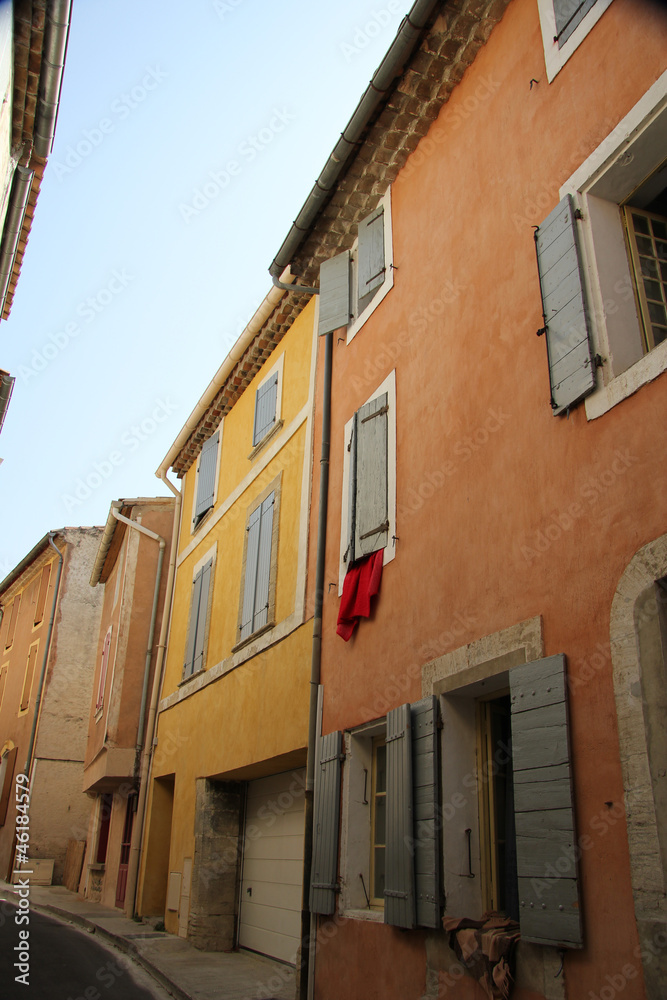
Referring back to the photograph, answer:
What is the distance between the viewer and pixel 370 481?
23.4 ft

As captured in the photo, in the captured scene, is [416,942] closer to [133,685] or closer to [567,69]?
[567,69]

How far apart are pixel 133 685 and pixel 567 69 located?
38.6 ft

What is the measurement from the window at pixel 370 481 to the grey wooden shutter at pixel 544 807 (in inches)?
90.1

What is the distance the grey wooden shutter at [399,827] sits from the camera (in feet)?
16.9

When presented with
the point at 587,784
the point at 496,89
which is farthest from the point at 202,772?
the point at 496,89

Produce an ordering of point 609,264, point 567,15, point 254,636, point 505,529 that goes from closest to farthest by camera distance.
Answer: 1. point 609,264
2. point 505,529
3. point 567,15
4. point 254,636

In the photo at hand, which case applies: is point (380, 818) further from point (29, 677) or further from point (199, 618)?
point (29, 677)

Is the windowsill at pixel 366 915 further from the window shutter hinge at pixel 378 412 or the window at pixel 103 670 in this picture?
the window at pixel 103 670

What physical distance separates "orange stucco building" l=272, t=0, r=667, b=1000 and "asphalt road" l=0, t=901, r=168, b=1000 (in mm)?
2264

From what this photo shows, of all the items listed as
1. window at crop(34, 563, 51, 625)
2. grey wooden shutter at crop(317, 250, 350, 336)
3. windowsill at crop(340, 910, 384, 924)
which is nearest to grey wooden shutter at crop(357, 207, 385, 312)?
grey wooden shutter at crop(317, 250, 350, 336)

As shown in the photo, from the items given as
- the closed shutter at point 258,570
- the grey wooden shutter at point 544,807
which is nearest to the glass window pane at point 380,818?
the grey wooden shutter at point 544,807

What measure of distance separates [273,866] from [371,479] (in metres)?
4.69

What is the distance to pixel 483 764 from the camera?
5234 millimetres

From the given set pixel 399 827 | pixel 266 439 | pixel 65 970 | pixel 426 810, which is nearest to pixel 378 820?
pixel 399 827
